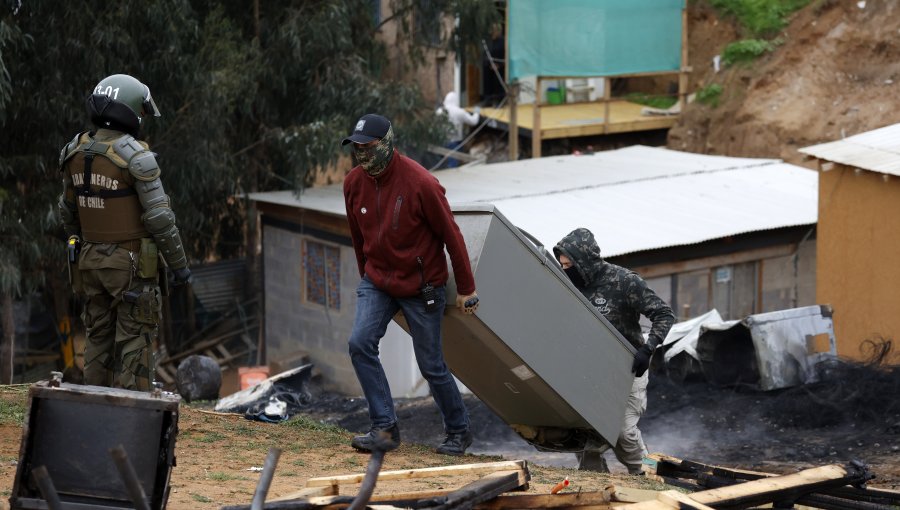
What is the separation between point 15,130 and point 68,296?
3.83 m

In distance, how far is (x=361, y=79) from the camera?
54.4 ft

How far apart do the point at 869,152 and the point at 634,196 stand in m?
4.34

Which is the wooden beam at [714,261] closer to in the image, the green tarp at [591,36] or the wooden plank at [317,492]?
the green tarp at [591,36]

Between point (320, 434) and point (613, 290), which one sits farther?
point (320, 434)

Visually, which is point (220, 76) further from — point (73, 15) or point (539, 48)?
point (539, 48)

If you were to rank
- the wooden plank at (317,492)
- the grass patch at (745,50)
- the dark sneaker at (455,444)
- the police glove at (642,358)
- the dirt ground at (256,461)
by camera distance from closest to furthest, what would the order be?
the wooden plank at (317,492)
the dirt ground at (256,461)
the dark sneaker at (455,444)
the police glove at (642,358)
the grass patch at (745,50)

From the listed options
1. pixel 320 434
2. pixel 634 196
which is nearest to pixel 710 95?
pixel 634 196

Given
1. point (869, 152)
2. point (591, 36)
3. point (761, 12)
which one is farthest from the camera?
point (761, 12)

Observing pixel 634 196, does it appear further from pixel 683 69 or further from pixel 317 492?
pixel 317 492

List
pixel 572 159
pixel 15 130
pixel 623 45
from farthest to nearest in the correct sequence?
pixel 623 45, pixel 572 159, pixel 15 130

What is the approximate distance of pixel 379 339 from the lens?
6.57 metres

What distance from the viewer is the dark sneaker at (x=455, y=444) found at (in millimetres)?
6855

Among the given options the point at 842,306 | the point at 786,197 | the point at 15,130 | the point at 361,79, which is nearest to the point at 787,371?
the point at 842,306

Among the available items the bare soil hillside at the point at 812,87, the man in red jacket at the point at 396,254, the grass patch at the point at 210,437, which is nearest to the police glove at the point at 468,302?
the man in red jacket at the point at 396,254
